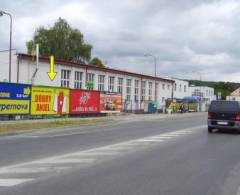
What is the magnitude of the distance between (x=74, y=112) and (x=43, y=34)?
1853 inches

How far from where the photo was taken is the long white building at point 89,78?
49.2m

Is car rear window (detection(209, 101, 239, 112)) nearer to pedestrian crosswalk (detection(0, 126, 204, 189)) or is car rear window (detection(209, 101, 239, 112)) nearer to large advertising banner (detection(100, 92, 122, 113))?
pedestrian crosswalk (detection(0, 126, 204, 189))

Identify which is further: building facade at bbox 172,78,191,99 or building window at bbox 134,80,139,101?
building facade at bbox 172,78,191,99

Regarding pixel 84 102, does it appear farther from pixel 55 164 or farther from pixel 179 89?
pixel 179 89

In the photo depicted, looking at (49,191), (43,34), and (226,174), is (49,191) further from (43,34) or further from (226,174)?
(43,34)

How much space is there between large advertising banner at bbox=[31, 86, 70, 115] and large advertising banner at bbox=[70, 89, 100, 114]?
87 cm

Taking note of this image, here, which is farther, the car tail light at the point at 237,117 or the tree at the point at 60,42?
the tree at the point at 60,42

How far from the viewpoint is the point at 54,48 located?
8350 centimetres

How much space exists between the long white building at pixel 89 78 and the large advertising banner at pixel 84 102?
257 inches

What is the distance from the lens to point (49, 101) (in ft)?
115

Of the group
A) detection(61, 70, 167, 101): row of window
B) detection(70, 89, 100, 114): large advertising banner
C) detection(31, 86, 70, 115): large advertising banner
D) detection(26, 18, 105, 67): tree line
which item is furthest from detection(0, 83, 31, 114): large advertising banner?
detection(26, 18, 105, 67): tree line

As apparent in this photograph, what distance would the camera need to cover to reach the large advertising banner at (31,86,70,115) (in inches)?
1328

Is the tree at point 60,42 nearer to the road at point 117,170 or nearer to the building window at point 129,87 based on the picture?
the building window at point 129,87

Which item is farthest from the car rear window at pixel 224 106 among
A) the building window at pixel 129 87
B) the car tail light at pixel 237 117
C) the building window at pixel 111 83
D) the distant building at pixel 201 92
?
the distant building at pixel 201 92
